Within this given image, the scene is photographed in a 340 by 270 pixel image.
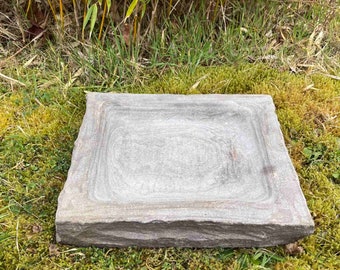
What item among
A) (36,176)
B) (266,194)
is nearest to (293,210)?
(266,194)

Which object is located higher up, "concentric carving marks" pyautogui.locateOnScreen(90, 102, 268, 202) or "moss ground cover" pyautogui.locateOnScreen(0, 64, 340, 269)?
"concentric carving marks" pyautogui.locateOnScreen(90, 102, 268, 202)

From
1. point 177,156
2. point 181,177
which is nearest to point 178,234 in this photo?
point 181,177

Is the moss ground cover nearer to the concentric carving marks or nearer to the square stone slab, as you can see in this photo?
the square stone slab

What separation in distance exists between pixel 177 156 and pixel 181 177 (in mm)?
130

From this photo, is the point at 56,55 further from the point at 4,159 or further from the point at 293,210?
the point at 293,210

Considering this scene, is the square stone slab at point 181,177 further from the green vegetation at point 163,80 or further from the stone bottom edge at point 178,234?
the green vegetation at point 163,80

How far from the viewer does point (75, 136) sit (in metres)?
2.29

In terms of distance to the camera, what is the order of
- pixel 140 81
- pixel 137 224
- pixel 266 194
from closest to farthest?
pixel 137 224 < pixel 266 194 < pixel 140 81

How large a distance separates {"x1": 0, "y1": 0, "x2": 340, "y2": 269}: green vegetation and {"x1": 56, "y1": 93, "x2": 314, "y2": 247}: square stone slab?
118 mm

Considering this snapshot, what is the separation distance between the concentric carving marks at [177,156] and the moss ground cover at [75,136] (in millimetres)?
222

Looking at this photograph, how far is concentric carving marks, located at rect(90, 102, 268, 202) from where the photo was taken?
1.88m

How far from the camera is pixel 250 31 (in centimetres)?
283

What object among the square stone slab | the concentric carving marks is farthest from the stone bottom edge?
the concentric carving marks

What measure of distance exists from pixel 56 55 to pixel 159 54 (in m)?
0.57
